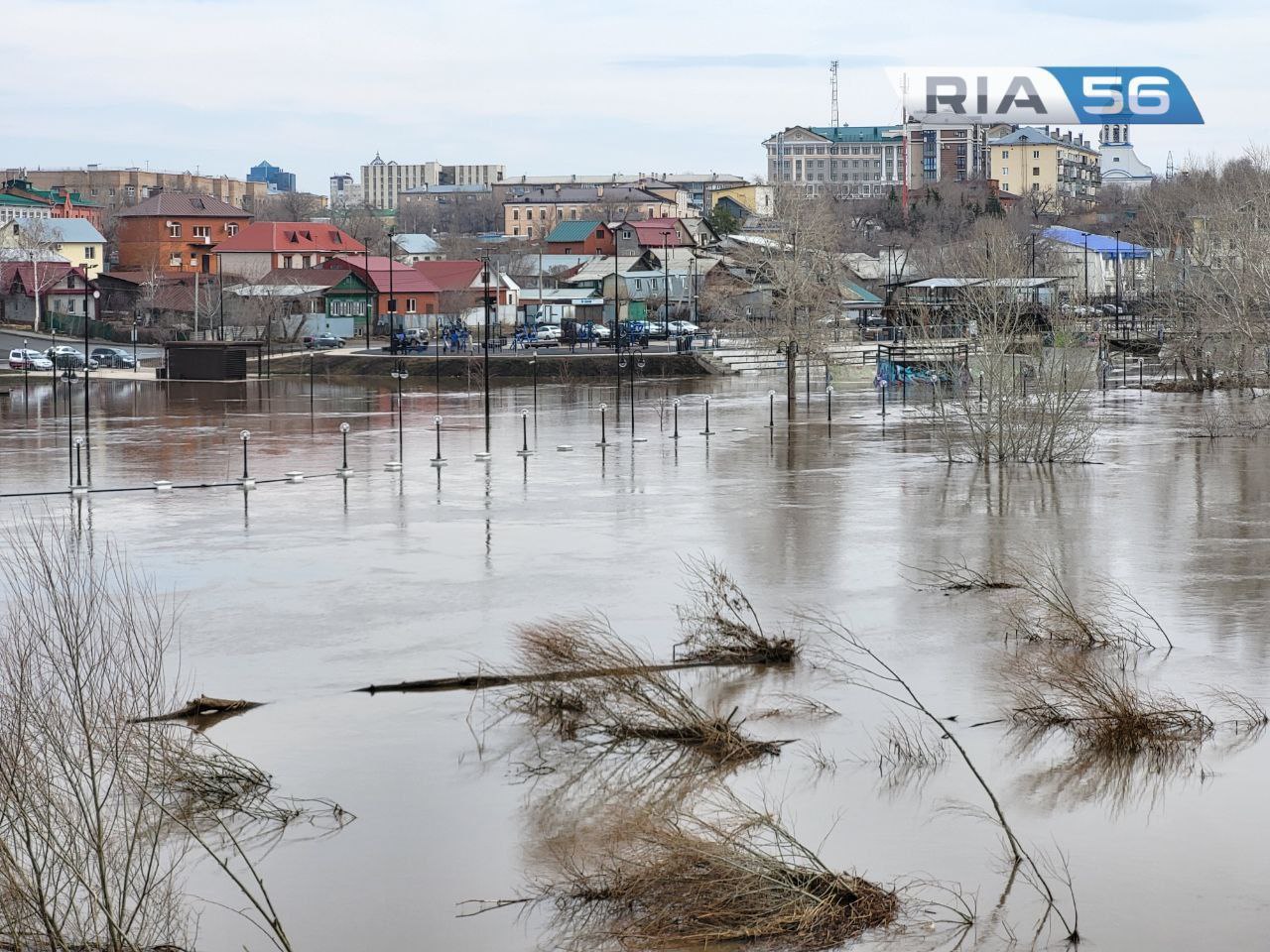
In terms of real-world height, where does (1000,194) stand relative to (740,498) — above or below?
above

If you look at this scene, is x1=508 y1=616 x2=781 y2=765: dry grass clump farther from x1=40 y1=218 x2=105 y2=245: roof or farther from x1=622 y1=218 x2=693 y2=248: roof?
x1=40 y1=218 x2=105 y2=245: roof

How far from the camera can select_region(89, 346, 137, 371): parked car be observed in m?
72.9

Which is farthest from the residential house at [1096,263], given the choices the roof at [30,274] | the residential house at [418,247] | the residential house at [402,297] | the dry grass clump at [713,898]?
the dry grass clump at [713,898]

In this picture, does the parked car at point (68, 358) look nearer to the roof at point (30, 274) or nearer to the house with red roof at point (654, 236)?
the roof at point (30, 274)

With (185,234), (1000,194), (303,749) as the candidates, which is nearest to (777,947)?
(303,749)

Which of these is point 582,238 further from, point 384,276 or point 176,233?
point 384,276

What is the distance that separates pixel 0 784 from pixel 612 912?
144 inches

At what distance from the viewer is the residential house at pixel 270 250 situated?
10288 centimetres

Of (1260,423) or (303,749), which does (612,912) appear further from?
(1260,423)

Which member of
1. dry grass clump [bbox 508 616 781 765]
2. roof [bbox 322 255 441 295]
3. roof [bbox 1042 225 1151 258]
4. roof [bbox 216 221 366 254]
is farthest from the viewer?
roof [bbox 216 221 366 254]

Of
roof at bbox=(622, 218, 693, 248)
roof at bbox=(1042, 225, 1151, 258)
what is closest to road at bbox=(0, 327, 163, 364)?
roof at bbox=(622, 218, 693, 248)

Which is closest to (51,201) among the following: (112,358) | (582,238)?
(582,238)

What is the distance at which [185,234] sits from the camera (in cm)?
11119

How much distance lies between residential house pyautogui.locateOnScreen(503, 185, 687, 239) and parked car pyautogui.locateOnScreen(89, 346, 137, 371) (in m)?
87.1
